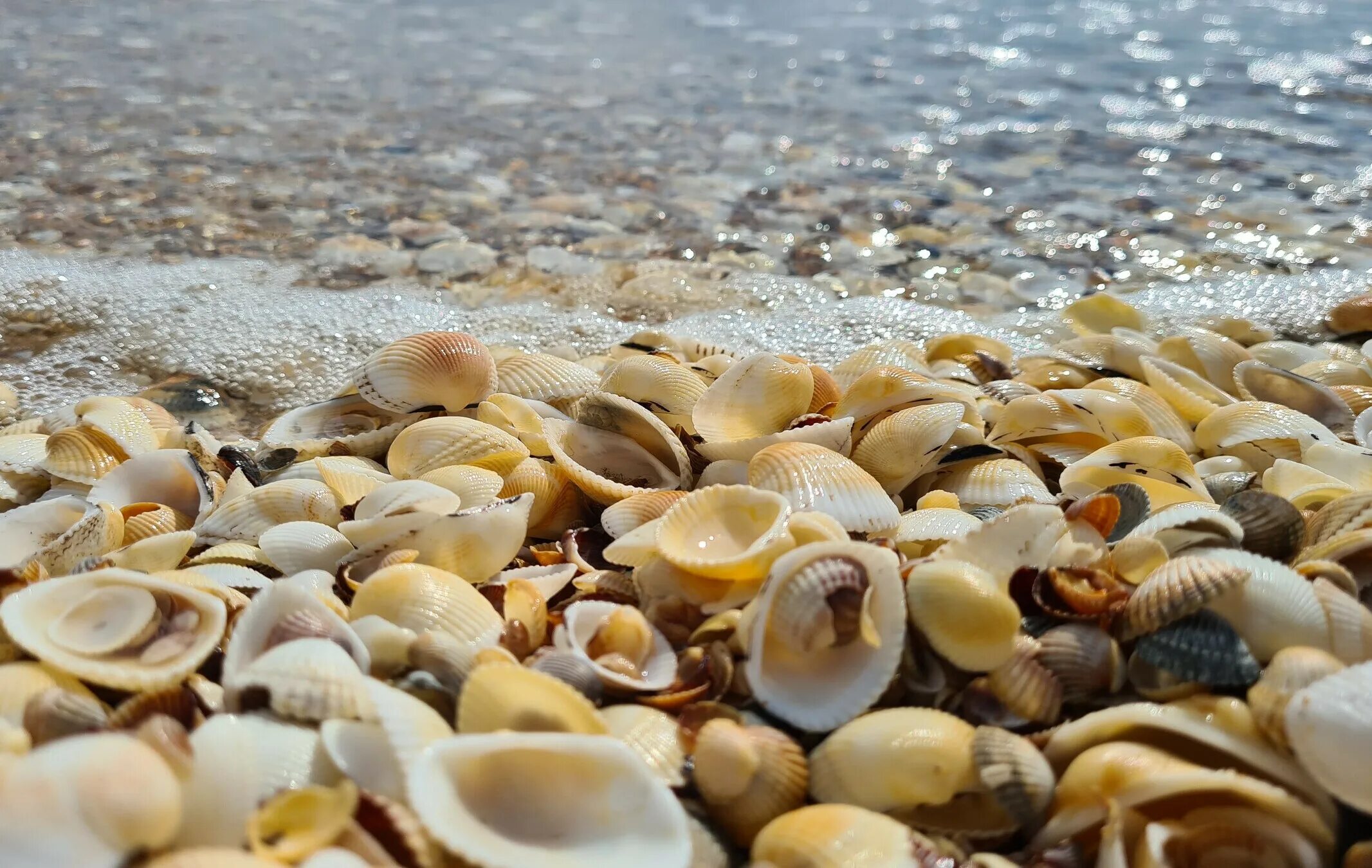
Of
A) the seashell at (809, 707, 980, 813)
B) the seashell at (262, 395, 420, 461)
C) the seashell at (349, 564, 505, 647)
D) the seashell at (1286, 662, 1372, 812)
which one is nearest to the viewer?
the seashell at (1286, 662, 1372, 812)

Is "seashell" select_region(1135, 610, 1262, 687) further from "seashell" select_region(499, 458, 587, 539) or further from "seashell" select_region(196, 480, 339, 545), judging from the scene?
"seashell" select_region(196, 480, 339, 545)

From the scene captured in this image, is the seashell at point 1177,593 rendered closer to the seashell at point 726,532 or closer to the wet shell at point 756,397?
the seashell at point 726,532

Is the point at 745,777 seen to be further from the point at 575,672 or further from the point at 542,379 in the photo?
the point at 542,379

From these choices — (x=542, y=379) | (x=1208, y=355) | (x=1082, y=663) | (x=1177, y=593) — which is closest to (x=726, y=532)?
(x=1082, y=663)

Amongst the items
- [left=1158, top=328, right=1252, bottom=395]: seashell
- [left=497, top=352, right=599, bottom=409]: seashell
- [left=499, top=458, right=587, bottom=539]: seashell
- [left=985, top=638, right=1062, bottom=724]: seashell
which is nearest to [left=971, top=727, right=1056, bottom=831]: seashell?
[left=985, top=638, right=1062, bottom=724]: seashell

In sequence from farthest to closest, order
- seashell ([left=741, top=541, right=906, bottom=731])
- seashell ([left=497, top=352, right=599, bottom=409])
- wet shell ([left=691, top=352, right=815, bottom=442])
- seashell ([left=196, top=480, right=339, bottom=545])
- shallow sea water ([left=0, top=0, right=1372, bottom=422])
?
shallow sea water ([left=0, top=0, right=1372, bottom=422])
seashell ([left=497, top=352, right=599, bottom=409])
wet shell ([left=691, top=352, right=815, bottom=442])
seashell ([left=196, top=480, right=339, bottom=545])
seashell ([left=741, top=541, right=906, bottom=731])

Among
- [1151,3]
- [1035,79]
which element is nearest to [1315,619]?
[1035,79]
